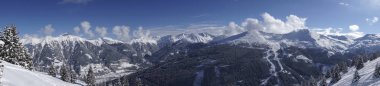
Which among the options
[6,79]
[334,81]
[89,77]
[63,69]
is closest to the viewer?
[6,79]

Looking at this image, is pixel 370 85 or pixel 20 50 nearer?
pixel 20 50

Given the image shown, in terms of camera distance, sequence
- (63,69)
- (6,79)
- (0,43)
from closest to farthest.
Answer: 1. (6,79)
2. (0,43)
3. (63,69)

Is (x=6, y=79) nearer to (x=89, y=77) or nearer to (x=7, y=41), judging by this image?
(x=7, y=41)

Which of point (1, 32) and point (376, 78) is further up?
point (1, 32)

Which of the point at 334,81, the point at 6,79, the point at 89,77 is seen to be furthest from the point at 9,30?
the point at 334,81

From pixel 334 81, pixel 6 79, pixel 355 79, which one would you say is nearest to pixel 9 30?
pixel 6 79

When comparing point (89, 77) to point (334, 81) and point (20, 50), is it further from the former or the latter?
point (334, 81)

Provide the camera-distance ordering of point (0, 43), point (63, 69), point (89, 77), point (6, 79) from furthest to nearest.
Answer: point (89, 77)
point (63, 69)
point (0, 43)
point (6, 79)

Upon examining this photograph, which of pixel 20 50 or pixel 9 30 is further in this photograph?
pixel 20 50

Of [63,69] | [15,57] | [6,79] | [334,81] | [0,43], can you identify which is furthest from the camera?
[334,81]
